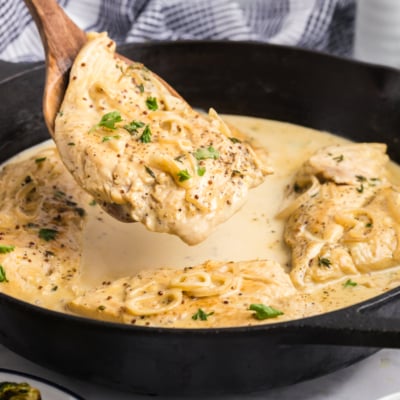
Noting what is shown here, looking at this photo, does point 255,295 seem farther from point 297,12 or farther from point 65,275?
point 297,12

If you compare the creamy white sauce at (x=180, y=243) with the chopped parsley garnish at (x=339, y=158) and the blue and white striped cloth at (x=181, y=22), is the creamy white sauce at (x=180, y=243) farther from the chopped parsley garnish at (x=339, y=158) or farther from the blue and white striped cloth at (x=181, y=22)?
the blue and white striped cloth at (x=181, y=22)

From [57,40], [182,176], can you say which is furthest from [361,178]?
[57,40]

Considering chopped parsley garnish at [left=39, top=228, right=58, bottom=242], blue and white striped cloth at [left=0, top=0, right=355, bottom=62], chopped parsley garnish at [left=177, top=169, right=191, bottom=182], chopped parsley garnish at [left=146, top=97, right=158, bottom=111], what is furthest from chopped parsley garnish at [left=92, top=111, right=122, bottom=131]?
blue and white striped cloth at [left=0, top=0, right=355, bottom=62]

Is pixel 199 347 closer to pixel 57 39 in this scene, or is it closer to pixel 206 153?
pixel 206 153

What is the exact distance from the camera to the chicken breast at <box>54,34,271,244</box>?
158 inches

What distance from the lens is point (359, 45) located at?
700cm

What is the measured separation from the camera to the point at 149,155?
4.14 meters

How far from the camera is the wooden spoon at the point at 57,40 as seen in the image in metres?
4.72

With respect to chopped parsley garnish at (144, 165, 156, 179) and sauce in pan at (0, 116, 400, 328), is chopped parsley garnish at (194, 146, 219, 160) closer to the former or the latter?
chopped parsley garnish at (144, 165, 156, 179)

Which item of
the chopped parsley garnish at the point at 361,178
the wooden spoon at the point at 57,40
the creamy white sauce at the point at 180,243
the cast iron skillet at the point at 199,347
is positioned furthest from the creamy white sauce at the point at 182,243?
the cast iron skillet at the point at 199,347

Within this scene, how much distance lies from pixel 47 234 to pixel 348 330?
1.97 meters

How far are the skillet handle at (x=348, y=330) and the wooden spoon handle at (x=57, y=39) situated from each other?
214cm

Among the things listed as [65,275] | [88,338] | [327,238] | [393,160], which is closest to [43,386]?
[88,338]

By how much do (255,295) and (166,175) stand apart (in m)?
0.73
